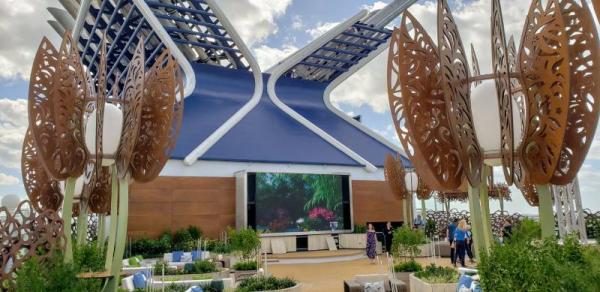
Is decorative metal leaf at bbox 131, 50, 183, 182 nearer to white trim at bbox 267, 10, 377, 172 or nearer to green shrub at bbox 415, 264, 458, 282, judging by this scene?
green shrub at bbox 415, 264, 458, 282

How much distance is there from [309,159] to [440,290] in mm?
14856

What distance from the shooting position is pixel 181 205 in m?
19.6

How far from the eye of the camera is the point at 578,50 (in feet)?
15.2

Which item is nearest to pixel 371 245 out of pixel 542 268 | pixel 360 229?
pixel 360 229

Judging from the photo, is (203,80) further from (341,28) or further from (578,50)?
(578,50)

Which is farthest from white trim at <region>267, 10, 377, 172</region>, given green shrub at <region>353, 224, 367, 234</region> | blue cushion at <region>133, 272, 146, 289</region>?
blue cushion at <region>133, 272, 146, 289</region>

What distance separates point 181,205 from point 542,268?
17.6m

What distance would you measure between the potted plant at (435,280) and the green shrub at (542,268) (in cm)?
324

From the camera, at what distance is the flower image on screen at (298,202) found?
66.9ft

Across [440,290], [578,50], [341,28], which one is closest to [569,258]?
[578,50]

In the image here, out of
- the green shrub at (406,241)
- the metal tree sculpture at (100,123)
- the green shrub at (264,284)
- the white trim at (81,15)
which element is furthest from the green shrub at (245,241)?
the white trim at (81,15)

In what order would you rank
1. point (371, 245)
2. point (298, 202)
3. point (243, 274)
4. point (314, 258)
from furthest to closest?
1. point (298, 202)
2. point (314, 258)
3. point (371, 245)
4. point (243, 274)

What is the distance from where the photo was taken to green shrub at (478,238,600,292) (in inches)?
127

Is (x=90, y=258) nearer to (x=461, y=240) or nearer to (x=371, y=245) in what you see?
(x=461, y=240)
